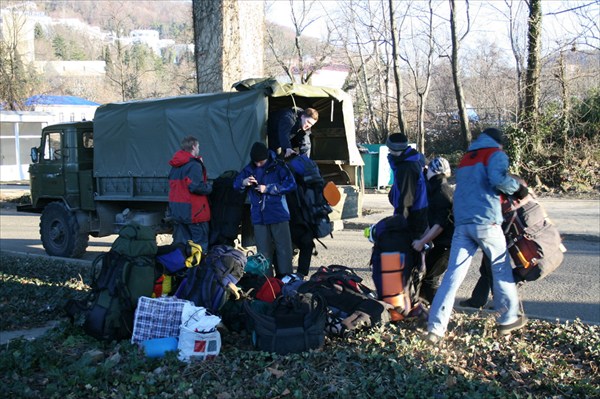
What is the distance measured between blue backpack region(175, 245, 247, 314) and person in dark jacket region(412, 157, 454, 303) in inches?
67.4

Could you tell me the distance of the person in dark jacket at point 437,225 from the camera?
5648 millimetres

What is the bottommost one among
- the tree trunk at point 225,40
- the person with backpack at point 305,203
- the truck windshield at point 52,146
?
the person with backpack at point 305,203

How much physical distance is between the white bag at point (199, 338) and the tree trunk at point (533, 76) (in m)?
16.8

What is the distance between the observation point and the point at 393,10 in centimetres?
2455

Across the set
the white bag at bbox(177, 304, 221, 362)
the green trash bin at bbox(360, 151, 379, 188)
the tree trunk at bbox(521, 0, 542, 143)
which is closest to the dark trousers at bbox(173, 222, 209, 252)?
the white bag at bbox(177, 304, 221, 362)

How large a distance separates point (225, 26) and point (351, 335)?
698 cm

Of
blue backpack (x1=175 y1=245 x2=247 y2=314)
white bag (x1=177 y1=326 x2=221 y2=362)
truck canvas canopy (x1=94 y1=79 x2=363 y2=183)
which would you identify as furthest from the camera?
truck canvas canopy (x1=94 y1=79 x2=363 y2=183)

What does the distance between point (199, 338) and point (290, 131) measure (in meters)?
4.38

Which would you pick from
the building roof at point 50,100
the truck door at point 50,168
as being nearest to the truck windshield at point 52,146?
the truck door at point 50,168

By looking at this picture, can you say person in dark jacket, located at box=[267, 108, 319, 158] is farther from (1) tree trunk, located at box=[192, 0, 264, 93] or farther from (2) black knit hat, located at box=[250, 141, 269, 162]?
(1) tree trunk, located at box=[192, 0, 264, 93]

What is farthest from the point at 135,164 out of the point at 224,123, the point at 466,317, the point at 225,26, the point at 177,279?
the point at 466,317

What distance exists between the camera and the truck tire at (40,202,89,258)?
10680mm

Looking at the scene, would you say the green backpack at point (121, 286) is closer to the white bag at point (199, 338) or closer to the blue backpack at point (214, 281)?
the blue backpack at point (214, 281)

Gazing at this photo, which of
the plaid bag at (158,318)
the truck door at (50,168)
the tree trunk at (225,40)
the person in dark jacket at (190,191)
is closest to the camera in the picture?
the plaid bag at (158,318)
